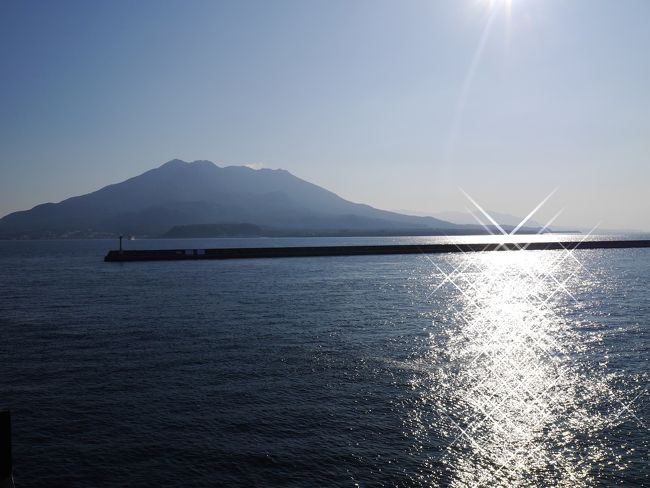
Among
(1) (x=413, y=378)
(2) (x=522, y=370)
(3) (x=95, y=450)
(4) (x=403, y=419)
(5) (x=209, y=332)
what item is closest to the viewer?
(3) (x=95, y=450)

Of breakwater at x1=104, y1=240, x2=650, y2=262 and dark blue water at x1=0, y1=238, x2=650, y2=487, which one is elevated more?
breakwater at x1=104, y1=240, x2=650, y2=262

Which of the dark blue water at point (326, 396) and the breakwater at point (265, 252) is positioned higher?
the breakwater at point (265, 252)

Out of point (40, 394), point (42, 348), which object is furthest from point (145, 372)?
point (42, 348)

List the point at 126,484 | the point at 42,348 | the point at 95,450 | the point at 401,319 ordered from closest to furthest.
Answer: the point at 126,484, the point at 95,450, the point at 42,348, the point at 401,319

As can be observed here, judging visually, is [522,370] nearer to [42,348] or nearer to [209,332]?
[209,332]

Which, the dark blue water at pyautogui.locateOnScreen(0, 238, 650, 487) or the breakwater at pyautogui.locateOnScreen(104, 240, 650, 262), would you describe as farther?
the breakwater at pyautogui.locateOnScreen(104, 240, 650, 262)

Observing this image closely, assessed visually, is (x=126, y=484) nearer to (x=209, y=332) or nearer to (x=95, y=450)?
(x=95, y=450)

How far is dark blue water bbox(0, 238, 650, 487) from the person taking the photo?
36.3 ft

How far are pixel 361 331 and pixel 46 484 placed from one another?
59.4ft

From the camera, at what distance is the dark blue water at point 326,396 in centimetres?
1106

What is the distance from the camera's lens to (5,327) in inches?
1114

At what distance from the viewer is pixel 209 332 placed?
25.9m

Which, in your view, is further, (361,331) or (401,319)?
(401,319)

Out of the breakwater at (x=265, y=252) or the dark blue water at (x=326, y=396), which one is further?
the breakwater at (x=265, y=252)
